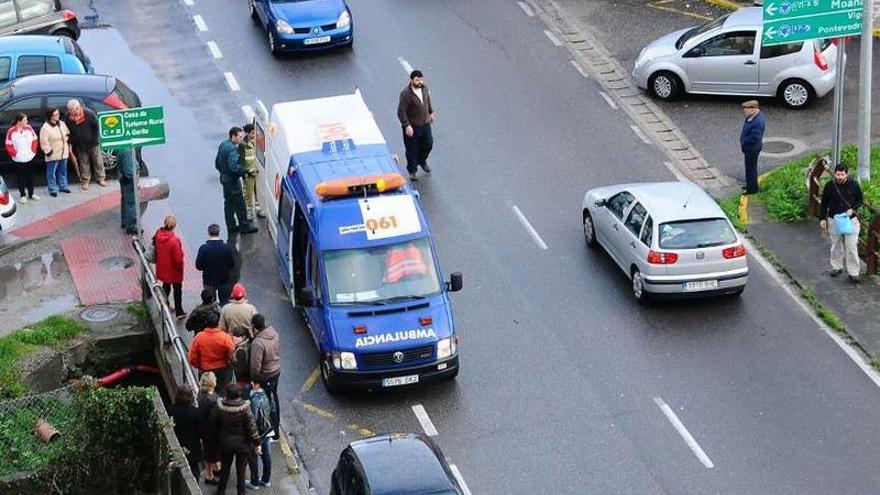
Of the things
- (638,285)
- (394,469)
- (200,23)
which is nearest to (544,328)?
(638,285)

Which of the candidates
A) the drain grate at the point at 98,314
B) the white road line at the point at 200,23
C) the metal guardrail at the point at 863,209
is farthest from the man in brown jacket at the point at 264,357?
the white road line at the point at 200,23

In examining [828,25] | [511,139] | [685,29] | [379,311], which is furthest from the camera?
[685,29]

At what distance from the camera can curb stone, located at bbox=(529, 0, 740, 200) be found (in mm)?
28422

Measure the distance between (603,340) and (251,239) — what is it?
6.39 meters

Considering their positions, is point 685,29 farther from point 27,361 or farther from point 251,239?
point 27,361

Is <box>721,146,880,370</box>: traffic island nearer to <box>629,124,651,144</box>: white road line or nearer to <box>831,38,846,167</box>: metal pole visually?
Answer: <box>831,38,846,167</box>: metal pole

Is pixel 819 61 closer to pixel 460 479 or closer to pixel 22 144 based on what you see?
pixel 460 479

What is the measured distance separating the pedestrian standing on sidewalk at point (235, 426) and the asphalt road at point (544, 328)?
5.16ft

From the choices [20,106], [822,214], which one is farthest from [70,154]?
[822,214]

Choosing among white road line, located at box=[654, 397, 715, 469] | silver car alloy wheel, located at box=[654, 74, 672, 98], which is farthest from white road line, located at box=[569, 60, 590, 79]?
white road line, located at box=[654, 397, 715, 469]

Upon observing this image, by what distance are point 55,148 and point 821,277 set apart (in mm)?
12505

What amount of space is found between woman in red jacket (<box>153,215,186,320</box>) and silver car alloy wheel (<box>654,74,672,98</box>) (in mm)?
11786

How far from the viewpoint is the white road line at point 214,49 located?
110 feet

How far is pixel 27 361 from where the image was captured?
22156 millimetres
